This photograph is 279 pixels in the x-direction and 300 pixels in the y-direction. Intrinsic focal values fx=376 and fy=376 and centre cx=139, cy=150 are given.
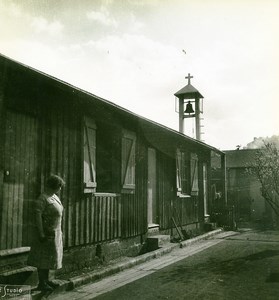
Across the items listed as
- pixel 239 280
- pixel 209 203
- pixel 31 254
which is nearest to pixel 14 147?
pixel 31 254

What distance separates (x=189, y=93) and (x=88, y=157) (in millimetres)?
15749

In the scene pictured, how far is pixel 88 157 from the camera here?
25.9ft

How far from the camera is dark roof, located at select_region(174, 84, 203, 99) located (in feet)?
74.0

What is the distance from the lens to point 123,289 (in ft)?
19.7

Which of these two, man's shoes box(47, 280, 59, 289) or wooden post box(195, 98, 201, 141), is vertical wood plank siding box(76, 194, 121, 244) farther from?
wooden post box(195, 98, 201, 141)

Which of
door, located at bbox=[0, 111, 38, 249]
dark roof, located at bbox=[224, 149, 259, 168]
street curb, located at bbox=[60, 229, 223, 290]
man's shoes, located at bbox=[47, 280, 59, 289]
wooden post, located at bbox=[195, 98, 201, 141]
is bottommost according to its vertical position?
street curb, located at bbox=[60, 229, 223, 290]

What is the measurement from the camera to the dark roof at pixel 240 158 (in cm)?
3054

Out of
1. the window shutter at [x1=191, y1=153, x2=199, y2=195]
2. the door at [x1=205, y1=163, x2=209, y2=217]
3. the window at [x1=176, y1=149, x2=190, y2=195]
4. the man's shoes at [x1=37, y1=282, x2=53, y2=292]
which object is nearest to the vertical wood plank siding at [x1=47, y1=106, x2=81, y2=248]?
the man's shoes at [x1=37, y1=282, x2=53, y2=292]

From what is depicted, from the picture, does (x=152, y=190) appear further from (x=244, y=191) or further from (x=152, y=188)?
(x=244, y=191)

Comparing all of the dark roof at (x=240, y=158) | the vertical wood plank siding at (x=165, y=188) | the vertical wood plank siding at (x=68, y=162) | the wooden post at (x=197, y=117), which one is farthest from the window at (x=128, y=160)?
the dark roof at (x=240, y=158)

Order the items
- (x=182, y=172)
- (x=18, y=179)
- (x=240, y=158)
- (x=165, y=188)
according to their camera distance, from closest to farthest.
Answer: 1. (x=18, y=179)
2. (x=165, y=188)
3. (x=182, y=172)
4. (x=240, y=158)

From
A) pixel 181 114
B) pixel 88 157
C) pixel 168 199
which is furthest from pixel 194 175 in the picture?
pixel 181 114

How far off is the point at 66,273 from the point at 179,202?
742 centimetres

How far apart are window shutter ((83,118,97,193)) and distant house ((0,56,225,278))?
21mm
